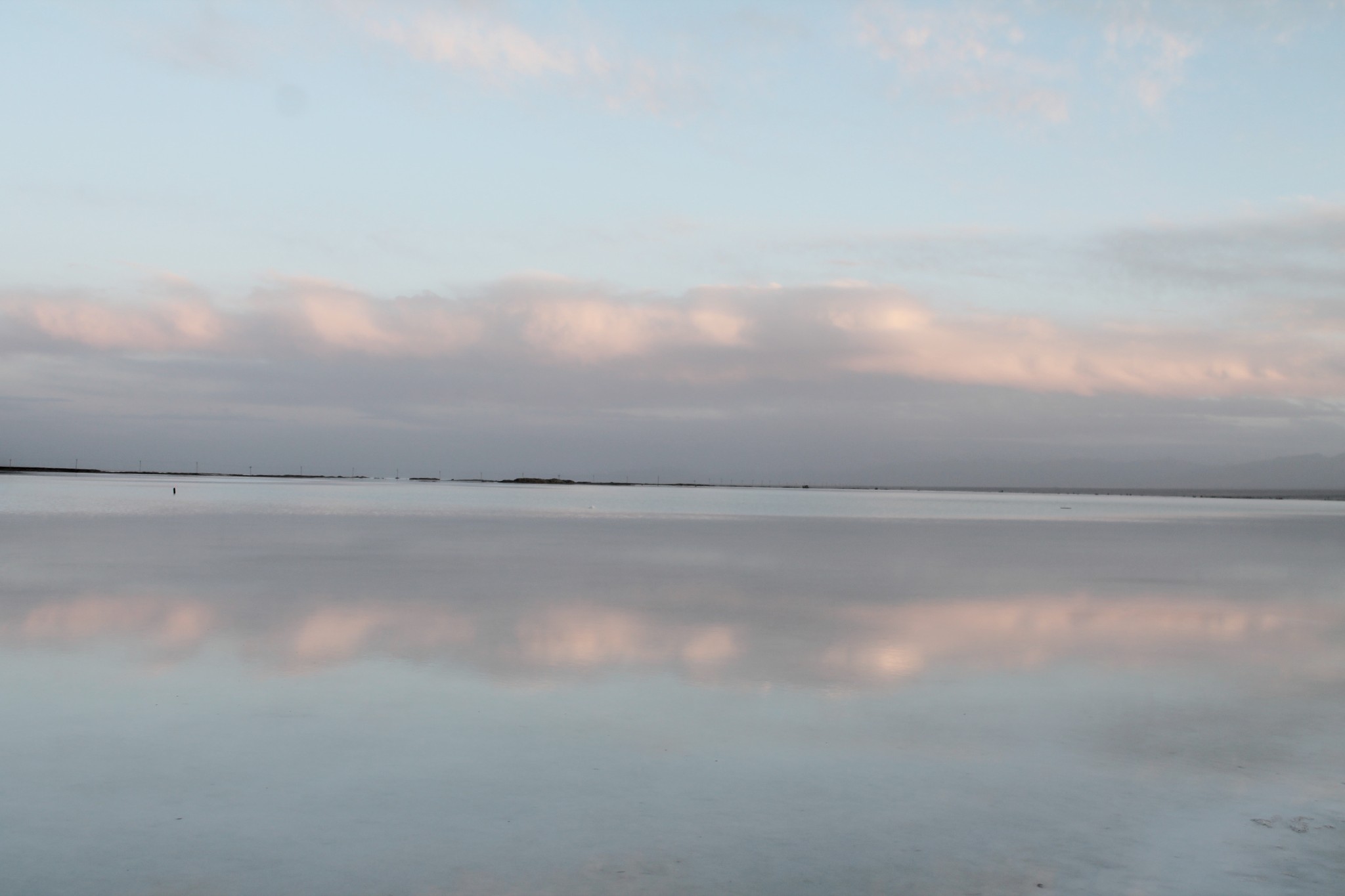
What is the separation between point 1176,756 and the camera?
277 inches

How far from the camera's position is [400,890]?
4531 mm

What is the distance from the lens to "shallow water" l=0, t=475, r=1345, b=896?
4.93m

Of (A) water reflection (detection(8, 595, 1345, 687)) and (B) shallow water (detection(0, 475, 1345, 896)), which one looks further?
(A) water reflection (detection(8, 595, 1345, 687))

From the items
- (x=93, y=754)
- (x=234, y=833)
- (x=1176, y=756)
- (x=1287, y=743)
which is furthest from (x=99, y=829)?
(x=1287, y=743)

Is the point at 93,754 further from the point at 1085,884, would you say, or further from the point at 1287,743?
the point at 1287,743

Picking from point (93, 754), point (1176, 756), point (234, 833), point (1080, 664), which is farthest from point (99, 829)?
point (1080, 664)

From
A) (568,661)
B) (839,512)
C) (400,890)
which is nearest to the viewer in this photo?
(400,890)

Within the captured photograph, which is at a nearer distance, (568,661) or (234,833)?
(234,833)

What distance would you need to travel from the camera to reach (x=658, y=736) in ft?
24.0

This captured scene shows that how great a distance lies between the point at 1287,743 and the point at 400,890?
6611 millimetres

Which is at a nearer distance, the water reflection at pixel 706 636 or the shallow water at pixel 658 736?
the shallow water at pixel 658 736

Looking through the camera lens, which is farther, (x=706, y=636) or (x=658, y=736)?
(x=706, y=636)

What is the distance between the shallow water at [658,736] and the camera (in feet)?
16.2

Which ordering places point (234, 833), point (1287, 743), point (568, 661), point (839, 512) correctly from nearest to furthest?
1. point (234, 833)
2. point (1287, 743)
3. point (568, 661)
4. point (839, 512)
